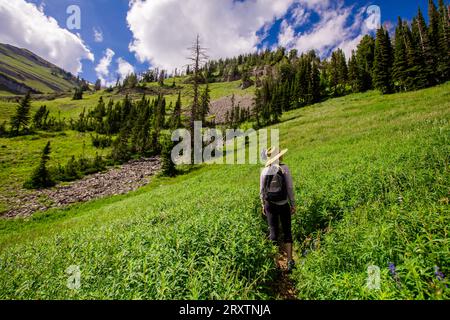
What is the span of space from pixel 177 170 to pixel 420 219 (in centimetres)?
3198

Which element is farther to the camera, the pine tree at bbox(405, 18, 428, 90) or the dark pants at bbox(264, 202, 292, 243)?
the pine tree at bbox(405, 18, 428, 90)

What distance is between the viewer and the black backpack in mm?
5559

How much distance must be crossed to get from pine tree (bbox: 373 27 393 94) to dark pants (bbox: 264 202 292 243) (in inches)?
2393

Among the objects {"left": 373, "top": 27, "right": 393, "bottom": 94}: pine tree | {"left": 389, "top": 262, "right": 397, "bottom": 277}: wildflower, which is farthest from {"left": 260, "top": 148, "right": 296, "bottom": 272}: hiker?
{"left": 373, "top": 27, "right": 393, "bottom": 94}: pine tree

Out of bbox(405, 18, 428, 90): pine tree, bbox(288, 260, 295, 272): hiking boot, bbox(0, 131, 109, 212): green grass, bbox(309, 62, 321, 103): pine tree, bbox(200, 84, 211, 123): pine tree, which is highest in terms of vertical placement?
bbox(309, 62, 321, 103): pine tree

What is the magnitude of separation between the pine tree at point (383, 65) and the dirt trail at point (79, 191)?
56.3 m

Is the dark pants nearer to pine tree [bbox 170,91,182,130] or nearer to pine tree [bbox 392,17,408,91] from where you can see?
pine tree [bbox 170,91,182,130]

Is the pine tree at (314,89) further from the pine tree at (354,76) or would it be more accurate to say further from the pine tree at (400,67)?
the pine tree at (400,67)

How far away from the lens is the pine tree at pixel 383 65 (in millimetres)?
51969

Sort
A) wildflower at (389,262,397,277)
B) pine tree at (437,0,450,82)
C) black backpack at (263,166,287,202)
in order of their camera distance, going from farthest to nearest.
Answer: pine tree at (437,0,450,82), black backpack at (263,166,287,202), wildflower at (389,262,397,277)

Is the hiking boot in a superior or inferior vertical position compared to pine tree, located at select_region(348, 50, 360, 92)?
inferior

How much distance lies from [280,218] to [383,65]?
65142mm

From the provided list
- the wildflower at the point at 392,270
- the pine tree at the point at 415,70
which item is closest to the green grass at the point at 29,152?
the wildflower at the point at 392,270
